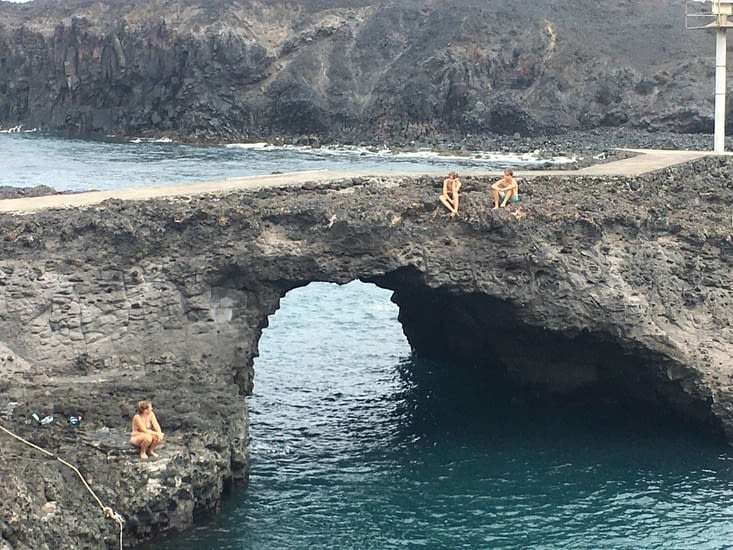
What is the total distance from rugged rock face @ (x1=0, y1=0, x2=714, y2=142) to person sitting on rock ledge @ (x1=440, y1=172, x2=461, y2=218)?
229 ft

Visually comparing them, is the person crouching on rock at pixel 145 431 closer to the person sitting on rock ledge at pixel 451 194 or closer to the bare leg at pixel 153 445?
the bare leg at pixel 153 445

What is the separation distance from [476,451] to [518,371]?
5.35 metres

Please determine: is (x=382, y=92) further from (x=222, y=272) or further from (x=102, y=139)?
(x=222, y=272)

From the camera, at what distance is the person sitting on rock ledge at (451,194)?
105ft

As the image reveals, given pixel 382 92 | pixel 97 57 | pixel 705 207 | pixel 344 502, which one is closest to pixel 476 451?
pixel 344 502

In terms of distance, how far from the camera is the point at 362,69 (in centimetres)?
11825

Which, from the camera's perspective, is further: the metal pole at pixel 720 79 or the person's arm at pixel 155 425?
Result: the metal pole at pixel 720 79

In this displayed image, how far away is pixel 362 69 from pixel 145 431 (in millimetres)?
95043

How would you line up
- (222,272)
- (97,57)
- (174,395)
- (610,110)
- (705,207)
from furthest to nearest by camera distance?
(97,57), (610,110), (705,207), (222,272), (174,395)

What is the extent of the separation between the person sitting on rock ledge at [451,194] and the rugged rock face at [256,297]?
0.28 m

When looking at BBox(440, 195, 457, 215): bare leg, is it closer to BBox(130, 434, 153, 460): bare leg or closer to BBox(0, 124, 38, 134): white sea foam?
BBox(130, 434, 153, 460): bare leg

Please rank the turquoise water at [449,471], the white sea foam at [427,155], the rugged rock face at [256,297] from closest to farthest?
the rugged rock face at [256,297] < the turquoise water at [449,471] < the white sea foam at [427,155]

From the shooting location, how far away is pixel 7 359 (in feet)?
93.1

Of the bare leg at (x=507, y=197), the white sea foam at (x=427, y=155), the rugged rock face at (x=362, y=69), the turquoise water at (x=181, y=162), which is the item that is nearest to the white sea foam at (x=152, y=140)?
the rugged rock face at (x=362, y=69)
